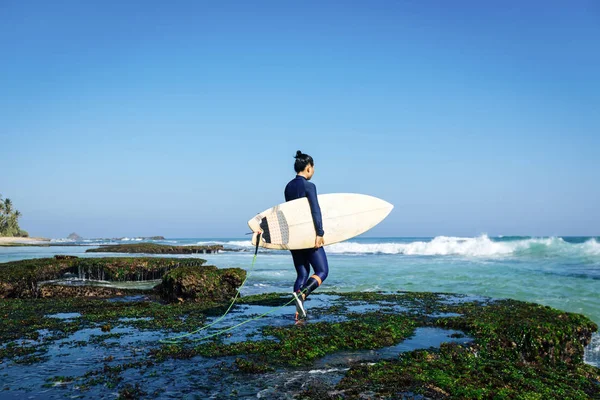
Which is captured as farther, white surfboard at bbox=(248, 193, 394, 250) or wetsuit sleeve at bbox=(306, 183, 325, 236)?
white surfboard at bbox=(248, 193, 394, 250)

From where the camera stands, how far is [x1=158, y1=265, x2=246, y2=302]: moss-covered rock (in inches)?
427

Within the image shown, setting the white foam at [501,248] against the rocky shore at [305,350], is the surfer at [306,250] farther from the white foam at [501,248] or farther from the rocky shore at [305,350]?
the white foam at [501,248]

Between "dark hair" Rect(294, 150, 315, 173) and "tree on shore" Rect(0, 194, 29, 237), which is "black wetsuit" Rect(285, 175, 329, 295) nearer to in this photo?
"dark hair" Rect(294, 150, 315, 173)

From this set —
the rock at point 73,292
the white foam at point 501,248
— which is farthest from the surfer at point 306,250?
the white foam at point 501,248

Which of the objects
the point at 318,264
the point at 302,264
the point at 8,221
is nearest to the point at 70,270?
the point at 302,264

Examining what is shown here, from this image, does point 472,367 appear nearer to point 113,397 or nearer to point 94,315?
point 113,397

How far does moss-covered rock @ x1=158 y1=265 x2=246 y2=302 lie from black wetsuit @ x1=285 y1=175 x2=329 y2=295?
379 cm

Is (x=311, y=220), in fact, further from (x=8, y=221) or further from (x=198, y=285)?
(x=8, y=221)

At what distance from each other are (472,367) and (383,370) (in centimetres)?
115

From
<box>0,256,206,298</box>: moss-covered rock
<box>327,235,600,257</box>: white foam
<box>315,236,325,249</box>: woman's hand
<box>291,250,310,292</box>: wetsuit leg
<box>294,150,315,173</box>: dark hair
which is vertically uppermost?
<box>294,150,315,173</box>: dark hair

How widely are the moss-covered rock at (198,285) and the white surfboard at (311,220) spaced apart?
3508 millimetres

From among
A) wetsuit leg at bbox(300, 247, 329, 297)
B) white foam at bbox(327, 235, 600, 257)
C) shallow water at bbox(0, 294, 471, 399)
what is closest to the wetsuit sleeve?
wetsuit leg at bbox(300, 247, 329, 297)

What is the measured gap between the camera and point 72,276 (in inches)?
538

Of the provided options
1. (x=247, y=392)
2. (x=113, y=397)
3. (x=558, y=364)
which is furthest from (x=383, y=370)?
(x=558, y=364)
